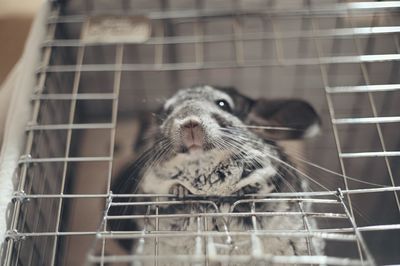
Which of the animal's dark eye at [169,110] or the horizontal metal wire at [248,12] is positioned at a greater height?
the horizontal metal wire at [248,12]

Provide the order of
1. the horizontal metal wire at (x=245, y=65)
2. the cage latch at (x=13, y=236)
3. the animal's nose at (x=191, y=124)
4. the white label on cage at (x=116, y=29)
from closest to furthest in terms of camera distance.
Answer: the cage latch at (x=13, y=236)
the animal's nose at (x=191, y=124)
the horizontal metal wire at (x=245, y=65)
the white label on cage at (x=116, y=29)

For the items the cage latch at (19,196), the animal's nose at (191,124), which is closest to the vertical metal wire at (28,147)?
the cage latch at (19,196)

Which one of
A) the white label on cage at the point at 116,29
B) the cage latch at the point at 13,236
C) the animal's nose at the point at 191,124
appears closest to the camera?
the cage latch at the point at 13,236

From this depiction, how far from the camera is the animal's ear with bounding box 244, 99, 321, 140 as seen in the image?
4.32 ft

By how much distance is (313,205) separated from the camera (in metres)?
1.30

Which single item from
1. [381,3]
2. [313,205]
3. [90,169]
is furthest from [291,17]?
[90,169]

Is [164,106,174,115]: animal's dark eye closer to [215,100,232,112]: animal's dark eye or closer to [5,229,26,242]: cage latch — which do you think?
[215,100,232,112]: animal's dark eye

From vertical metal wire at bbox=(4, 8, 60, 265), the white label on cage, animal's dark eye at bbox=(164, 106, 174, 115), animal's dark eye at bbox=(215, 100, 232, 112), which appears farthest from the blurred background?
animal's dark eye at bbox=(215, 100, 232, 112)

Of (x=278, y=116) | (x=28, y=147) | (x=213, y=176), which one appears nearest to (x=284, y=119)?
(x=278, y=116)

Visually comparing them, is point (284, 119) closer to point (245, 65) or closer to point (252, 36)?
point (245, 65)

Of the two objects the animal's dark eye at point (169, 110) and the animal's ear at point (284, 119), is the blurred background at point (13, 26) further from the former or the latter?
the animal's ear at point (284, 119)

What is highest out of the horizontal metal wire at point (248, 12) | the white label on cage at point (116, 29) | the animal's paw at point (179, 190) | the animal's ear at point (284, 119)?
the horizontal metal wire at point (248, 12)

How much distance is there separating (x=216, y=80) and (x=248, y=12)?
276 mm

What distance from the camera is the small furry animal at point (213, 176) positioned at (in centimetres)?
113
